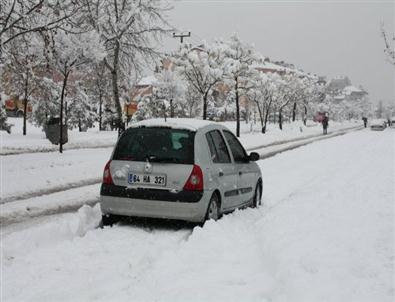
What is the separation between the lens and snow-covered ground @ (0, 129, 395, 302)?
15.5 ft

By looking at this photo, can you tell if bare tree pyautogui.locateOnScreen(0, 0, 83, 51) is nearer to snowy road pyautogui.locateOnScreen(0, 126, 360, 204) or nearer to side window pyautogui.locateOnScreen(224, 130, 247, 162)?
snowy road pyautogui.locateOnScreen(0, 126, 360, 204)

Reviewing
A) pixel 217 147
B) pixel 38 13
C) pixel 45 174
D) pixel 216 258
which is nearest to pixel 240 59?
pixel 45 174

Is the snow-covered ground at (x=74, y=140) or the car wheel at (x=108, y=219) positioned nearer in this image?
the car wheel at (x=108, y=219)

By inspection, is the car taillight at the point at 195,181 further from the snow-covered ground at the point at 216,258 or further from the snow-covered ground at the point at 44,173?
the snow-covered ground at the point at 44,173

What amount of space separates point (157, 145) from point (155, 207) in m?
0.90

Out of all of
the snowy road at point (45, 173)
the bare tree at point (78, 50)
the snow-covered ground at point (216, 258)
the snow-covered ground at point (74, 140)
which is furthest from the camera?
the snow-covered ground at point (74, 140)

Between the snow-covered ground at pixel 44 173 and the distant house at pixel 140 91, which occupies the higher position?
the distant house at pixel 140 91

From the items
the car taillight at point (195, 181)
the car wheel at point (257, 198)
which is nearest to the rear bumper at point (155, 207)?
the car taillight at point (195, 181)

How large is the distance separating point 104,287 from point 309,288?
6.10ft

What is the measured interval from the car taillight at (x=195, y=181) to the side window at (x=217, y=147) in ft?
2.18

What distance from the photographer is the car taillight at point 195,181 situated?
7086 millimetres

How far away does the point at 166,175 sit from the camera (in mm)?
7129

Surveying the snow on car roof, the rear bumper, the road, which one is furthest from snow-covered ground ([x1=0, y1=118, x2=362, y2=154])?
the rear bumper

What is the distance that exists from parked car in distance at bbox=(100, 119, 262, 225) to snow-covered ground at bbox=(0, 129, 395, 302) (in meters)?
0.29
